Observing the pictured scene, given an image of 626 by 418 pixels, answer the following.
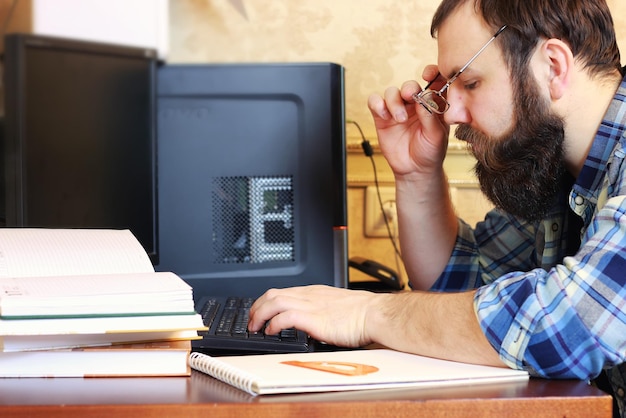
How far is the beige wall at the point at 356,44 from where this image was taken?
1.56 metres

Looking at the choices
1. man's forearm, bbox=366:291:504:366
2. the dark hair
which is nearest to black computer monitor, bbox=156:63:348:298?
the dark hair

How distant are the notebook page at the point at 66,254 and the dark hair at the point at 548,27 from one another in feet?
1.77

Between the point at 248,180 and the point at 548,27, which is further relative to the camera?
the point at 248,180

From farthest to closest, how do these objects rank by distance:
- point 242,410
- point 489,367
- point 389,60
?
point 389,60
point 489,367
point 242,410

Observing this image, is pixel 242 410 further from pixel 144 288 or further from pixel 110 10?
pixel 110 10

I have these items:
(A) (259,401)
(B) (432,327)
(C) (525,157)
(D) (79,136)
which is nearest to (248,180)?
(D) (79,136)

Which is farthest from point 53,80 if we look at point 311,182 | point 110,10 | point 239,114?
point 311,182

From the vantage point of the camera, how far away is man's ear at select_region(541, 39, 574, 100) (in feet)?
3.38

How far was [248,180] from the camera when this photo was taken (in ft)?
3.91

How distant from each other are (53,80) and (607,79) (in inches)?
27.7

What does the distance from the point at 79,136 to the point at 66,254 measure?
333mm

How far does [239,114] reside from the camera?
3.91 ft

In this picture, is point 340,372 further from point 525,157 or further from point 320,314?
point 525,157

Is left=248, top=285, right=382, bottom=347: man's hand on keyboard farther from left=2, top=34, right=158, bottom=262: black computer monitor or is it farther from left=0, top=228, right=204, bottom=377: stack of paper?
left=2, top=34, right=158, bottom=262: black computer monitor
